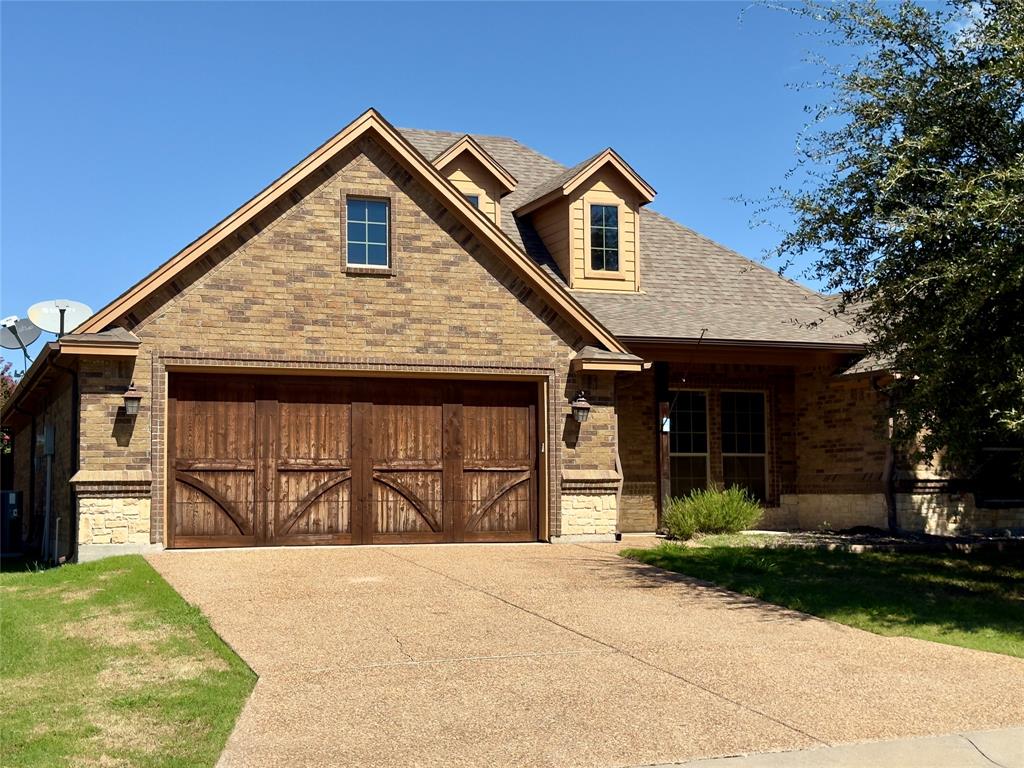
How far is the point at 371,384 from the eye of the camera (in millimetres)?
16250

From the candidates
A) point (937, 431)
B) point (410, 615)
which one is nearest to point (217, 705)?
point (410, 615)

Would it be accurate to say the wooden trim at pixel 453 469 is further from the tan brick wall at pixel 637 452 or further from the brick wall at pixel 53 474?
the brick wall at pixel 53 474

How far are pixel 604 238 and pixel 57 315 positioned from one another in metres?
9.22

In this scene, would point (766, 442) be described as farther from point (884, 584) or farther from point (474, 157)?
point (884, 584)

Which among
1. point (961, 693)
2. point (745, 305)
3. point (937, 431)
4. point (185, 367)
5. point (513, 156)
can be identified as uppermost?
point (513, 156)

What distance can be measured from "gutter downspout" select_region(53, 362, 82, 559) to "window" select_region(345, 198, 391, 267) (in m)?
4.06

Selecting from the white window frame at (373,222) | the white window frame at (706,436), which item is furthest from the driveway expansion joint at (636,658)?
the white window frame at (706,436)

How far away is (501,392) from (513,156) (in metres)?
8.64

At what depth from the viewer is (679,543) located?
53.2 ft

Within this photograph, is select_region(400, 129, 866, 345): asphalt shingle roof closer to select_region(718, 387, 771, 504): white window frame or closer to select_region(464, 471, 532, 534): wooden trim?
A: select_region(718, 387, 771, 504): white window frame

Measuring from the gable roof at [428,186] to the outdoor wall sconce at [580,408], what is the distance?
0.84 m

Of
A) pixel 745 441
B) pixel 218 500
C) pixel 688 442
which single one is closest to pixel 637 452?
pixel 688 442

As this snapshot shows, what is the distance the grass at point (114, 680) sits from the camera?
6266 mm

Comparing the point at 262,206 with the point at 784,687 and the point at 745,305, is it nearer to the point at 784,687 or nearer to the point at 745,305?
the point at 745,305
